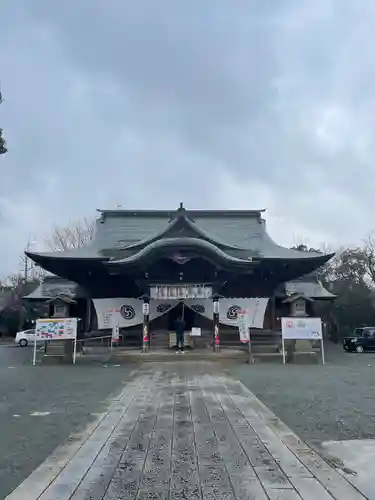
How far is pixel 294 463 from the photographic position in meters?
4.37

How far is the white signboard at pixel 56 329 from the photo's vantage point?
16.2 metres

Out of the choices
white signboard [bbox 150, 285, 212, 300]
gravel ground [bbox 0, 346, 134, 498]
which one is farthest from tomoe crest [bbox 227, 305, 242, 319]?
gravel ground [bbox 0, 346, 134, 498]

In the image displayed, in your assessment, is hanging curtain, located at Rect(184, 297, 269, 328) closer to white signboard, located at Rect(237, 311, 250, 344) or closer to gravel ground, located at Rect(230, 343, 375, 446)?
white signboard, located at Rect(237, 311, 250, 344)

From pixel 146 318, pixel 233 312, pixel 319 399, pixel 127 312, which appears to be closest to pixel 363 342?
pixel 233 312

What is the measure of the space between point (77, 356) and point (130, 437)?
46.0 ft

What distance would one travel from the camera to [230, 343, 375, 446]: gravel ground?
5.85 metres

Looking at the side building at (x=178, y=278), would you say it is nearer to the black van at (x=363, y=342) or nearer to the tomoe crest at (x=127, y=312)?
the tomoe crest at (x=127, y=312)

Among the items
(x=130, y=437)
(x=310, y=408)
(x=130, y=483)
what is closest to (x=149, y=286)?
(x=310, y=408)

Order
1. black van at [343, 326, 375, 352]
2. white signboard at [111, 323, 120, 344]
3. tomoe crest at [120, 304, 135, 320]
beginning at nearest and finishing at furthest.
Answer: white signboard at [111, 323, 120, 344] < tomoe crest at [120, 304, 135, 320] < black van at [343, 326, 375, 352]

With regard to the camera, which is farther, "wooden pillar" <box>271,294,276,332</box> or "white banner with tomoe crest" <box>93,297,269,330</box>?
"wooden pillar" <box>271,294,276,332</box>

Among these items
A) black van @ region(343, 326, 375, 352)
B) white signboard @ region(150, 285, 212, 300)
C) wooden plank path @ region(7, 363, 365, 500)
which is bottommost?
wooden plank path @ region(7, 363, 365, 500)

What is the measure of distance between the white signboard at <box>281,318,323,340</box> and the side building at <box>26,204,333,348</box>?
3.03 metres

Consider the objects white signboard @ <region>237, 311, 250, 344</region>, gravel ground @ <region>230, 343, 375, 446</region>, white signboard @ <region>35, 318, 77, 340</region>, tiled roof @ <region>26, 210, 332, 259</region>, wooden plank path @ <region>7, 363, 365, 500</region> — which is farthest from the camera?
tiled roof @ <region>26, 210, 332, 259</region>

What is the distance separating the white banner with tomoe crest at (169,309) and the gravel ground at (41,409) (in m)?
6.77
